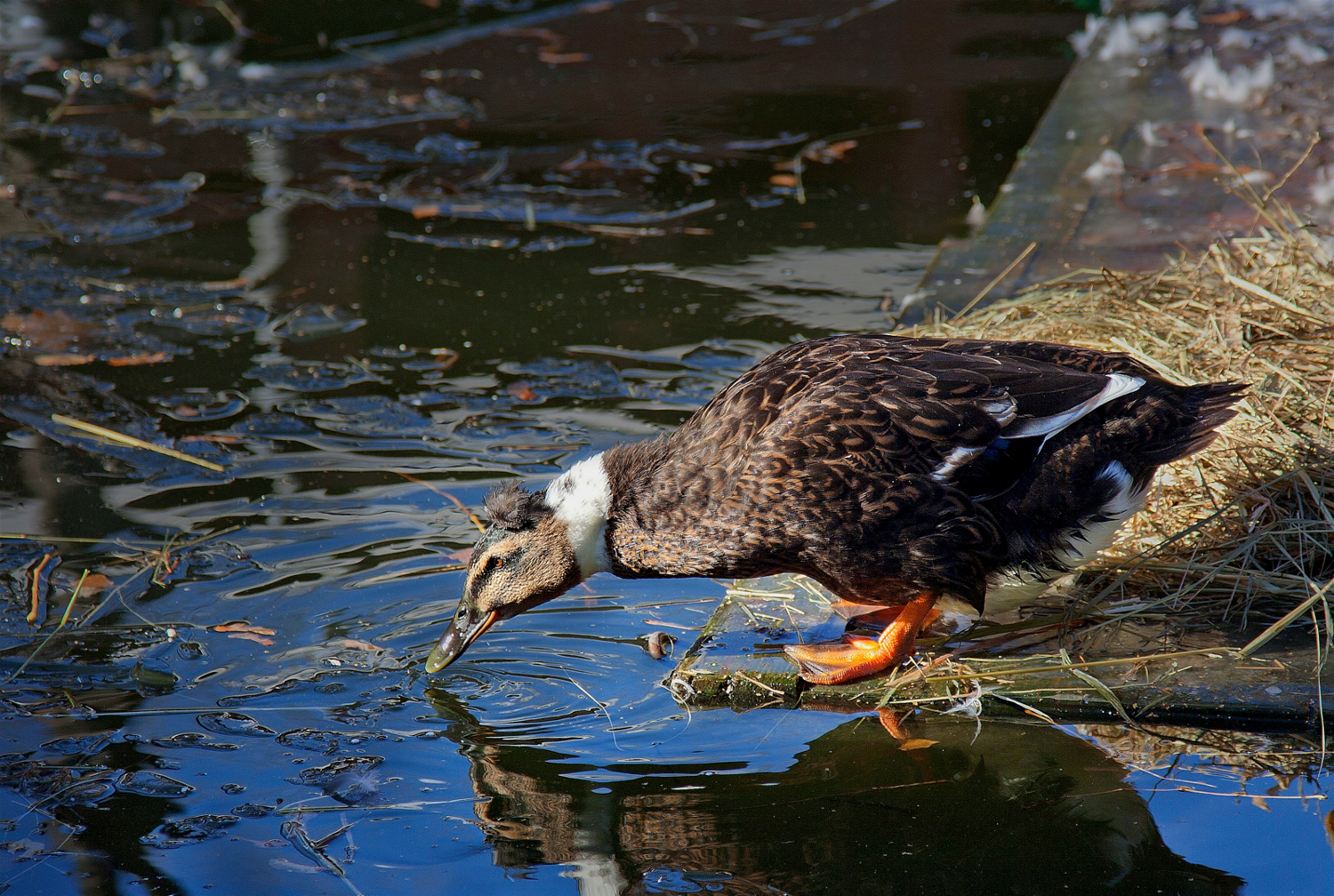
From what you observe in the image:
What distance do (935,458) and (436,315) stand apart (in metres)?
3.05

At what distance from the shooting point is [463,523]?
425 centimetres

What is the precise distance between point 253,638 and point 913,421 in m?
1.95

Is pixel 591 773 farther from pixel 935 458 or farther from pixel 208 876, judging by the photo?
pixel 935 458

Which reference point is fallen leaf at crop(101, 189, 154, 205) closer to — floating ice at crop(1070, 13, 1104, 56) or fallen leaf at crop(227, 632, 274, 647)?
fallen leaf at crop(227, 632, 274, 647)

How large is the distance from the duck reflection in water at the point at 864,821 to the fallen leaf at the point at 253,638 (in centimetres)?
79

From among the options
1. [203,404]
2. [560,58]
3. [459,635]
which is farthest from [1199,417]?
[560,58]

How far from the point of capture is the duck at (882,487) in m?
3.19

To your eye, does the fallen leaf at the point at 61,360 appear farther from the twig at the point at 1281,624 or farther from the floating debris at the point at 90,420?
the twig at the point at 1281,624

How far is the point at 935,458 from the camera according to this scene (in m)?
3.20

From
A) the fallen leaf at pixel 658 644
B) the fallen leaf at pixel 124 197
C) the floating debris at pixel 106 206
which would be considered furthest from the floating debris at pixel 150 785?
the fallen leaf at pixel 124 197

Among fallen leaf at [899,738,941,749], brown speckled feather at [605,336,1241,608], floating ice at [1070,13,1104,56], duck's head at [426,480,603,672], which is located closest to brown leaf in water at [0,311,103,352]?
duck's head at [426,480,603,672]

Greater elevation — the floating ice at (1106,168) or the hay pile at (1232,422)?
the floating ice at (1106,168)

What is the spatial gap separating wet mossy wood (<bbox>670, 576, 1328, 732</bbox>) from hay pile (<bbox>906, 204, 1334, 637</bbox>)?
5.8 inches

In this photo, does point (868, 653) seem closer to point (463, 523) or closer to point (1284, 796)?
point (1284, 796)
